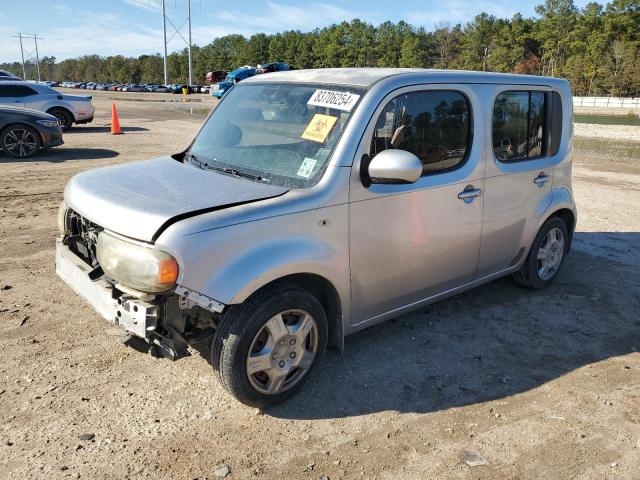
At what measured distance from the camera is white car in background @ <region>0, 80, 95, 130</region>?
15.8m

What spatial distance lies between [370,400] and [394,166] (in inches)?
57.4

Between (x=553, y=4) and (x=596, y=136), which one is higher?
(x=553, y=4)

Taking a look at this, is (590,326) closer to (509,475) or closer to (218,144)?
(509,475)

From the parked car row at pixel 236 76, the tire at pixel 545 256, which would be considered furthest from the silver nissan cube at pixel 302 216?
the parked car row at pixel 236 76

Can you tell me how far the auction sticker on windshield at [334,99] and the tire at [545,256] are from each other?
99.3 inches

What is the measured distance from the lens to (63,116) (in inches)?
709

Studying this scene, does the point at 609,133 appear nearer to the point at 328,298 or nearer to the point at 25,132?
the point at 25,132

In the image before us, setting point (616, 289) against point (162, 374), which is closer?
point (162, 374)

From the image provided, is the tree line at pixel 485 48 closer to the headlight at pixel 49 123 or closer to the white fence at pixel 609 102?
the white fence at pixel 609 102

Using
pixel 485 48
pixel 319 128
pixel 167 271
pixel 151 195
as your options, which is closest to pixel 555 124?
pixel 319 128

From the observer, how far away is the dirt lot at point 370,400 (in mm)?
2910

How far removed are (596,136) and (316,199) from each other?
22.6 m

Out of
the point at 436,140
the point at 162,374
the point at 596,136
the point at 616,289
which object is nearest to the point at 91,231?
the point at 162,374

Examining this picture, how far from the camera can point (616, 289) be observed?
5508 millimetres
